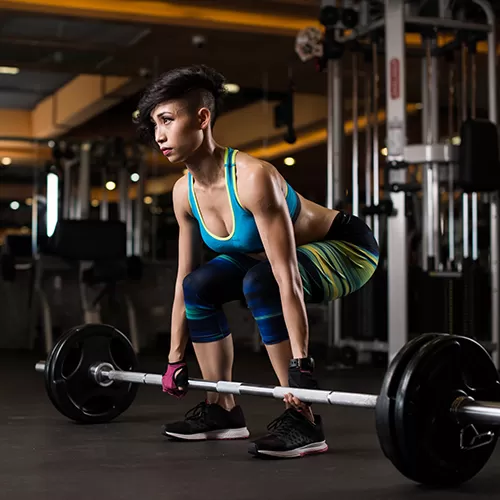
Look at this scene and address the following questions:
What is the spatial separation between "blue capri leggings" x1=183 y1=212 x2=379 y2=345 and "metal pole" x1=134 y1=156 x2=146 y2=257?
15.4ft

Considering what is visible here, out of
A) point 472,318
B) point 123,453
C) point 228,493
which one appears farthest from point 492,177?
point 228,493

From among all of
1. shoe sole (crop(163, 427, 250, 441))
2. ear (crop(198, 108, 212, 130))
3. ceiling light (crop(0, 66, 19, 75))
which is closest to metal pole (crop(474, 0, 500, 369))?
shoe sole (crop(163, 427, 250, 441))

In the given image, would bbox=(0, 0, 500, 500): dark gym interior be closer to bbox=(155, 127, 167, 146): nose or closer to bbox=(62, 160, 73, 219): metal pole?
bbox=(62, 160, 73, 219): metal pole

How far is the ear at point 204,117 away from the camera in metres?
2.32

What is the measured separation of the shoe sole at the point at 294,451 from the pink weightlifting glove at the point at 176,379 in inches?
11.3

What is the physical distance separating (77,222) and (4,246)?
1041mm

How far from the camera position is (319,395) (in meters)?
2.04

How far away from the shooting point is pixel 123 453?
2.28 metres

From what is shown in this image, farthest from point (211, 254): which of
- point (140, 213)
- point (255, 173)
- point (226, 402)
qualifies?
point (255, 173)

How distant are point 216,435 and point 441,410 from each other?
2.75 ft

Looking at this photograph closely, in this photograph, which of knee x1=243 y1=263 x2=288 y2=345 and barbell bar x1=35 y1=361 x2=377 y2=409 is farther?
knee x1=243 y1=263 x2=288 y2=345

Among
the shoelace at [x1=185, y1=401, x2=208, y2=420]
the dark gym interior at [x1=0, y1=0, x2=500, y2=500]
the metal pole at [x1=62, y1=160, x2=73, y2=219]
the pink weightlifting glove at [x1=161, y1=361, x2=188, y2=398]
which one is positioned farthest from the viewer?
the metal pole at [x1=62, y1=160, x2=73, y2=219]

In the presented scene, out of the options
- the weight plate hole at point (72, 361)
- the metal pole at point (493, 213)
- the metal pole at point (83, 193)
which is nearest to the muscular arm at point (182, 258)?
the weight plate hole at point (72, 361)

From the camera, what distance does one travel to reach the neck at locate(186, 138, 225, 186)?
92.0 inches
